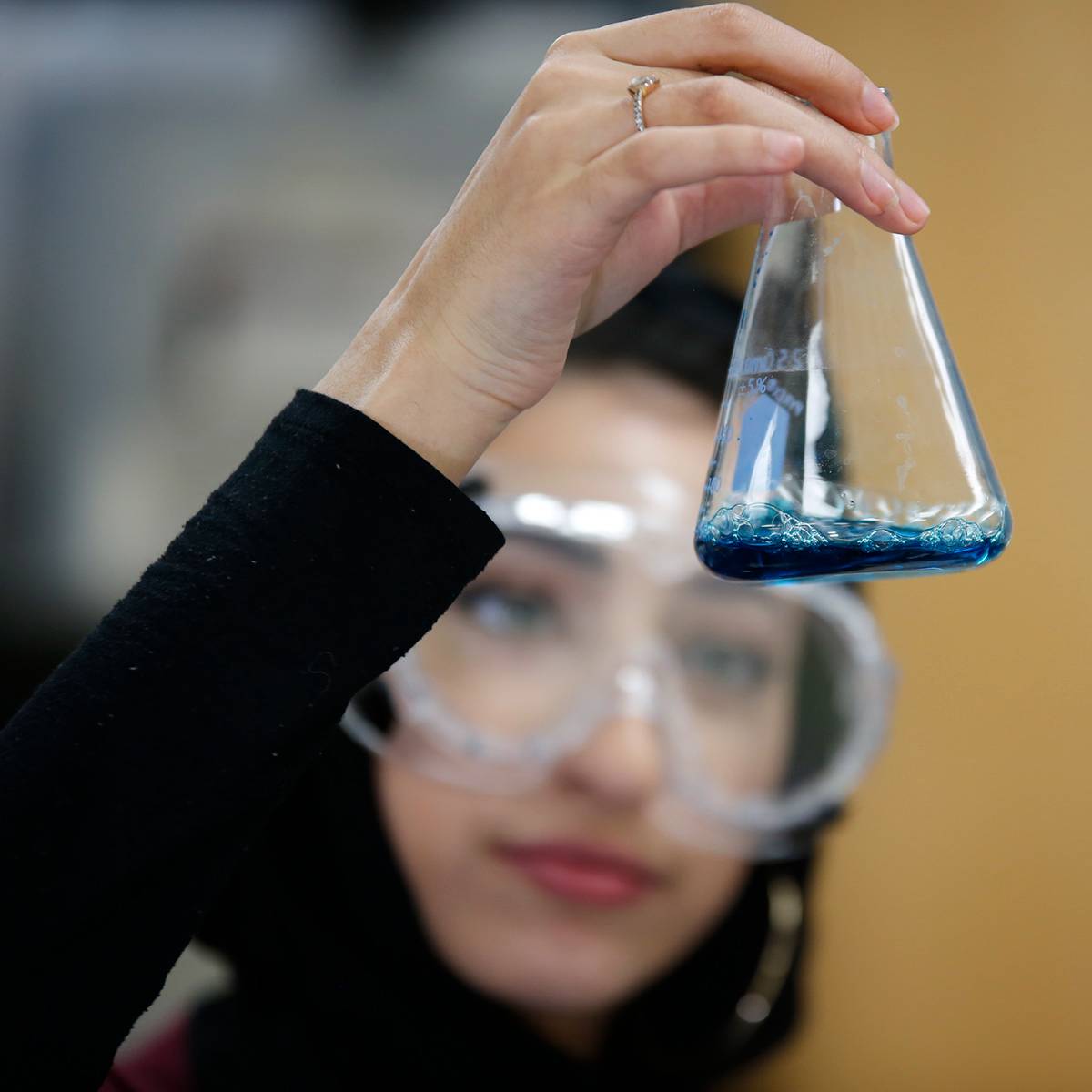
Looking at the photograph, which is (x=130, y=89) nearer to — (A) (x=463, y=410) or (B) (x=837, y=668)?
(B) (x=837, y=668)

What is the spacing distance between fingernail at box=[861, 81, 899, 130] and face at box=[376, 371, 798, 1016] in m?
0.79

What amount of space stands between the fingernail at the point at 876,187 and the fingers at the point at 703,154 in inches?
1.2

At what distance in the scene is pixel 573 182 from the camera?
523 millimetres

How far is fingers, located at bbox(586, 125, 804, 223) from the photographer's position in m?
0.49

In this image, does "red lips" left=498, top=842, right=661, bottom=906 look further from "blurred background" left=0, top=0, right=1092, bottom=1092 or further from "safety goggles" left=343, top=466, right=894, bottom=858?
"blurred background" left=0, top=0, right=1092, bottom=1092

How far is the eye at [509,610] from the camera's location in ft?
4.26


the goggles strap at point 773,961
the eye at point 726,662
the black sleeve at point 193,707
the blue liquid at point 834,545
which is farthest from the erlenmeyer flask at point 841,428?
the goggles strap at point 773,961

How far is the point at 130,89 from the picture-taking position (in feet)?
5.78

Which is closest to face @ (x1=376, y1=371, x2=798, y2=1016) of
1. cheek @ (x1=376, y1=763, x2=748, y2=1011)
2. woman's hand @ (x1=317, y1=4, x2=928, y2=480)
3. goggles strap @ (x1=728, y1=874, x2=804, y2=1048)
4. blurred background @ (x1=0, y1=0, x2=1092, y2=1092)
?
cheek @ (x1=376, y1=763, x2=748, y2=1011)

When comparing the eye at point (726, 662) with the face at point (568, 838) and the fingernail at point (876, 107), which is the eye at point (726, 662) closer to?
the face at point (568, 838)

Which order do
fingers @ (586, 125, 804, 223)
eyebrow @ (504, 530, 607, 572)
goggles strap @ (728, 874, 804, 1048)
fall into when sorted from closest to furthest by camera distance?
1. fingers @ (586, 125, 804, 223)
2. eyebrow @ (504, 530, 607, 572)
3. goggles strap @ (728, 874, 804, 1048)

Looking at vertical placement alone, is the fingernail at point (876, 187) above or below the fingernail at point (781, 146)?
below

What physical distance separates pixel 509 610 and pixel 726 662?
27 centimetres

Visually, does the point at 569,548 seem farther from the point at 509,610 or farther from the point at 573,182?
the point at 573,182
